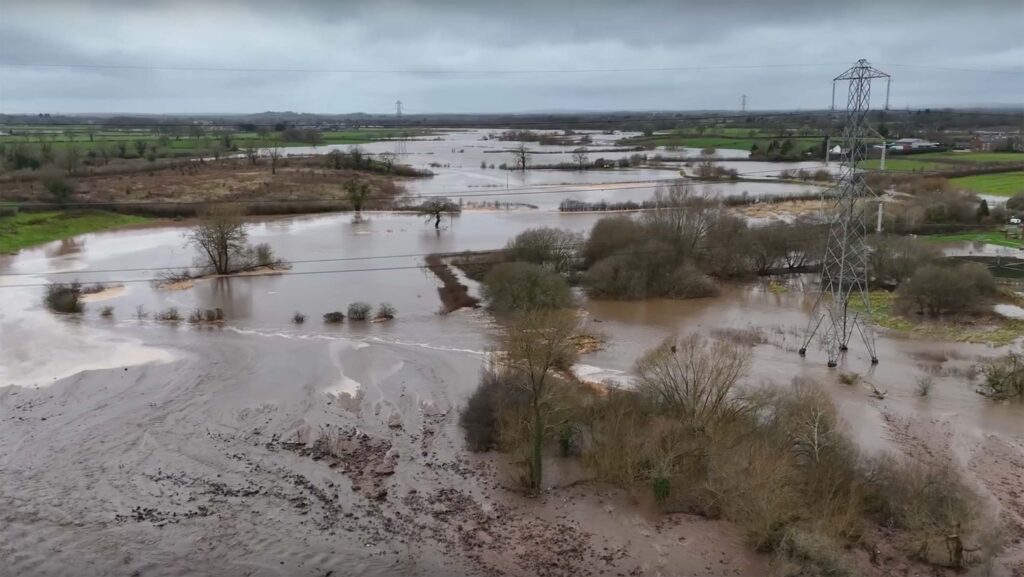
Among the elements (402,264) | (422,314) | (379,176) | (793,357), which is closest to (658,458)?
(793,357)

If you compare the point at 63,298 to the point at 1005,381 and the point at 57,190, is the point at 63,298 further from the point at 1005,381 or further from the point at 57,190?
the point at 1005,381

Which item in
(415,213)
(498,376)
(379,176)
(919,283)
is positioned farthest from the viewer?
(379,176)

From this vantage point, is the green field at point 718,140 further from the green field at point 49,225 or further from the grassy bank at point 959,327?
the green field at point 49,225

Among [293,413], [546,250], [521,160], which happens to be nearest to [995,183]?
[546,250]

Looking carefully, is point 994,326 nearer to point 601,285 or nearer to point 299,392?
point 601,285

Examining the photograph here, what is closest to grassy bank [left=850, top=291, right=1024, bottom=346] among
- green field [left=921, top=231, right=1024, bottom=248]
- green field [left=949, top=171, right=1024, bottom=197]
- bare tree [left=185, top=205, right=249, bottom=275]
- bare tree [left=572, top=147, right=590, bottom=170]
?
green field [left=921, top=231, right=1024, bottom=248]

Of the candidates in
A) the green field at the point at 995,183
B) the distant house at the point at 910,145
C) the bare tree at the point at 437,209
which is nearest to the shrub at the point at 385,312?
the bare tree at the point at 437,209

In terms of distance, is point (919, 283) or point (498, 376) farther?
point (919, 283)

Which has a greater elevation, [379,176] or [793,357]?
[379,176]

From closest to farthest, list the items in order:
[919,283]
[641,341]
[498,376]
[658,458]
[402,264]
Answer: [658,458]
[498,376]
[641,341]
[919,283]
[402,264]
